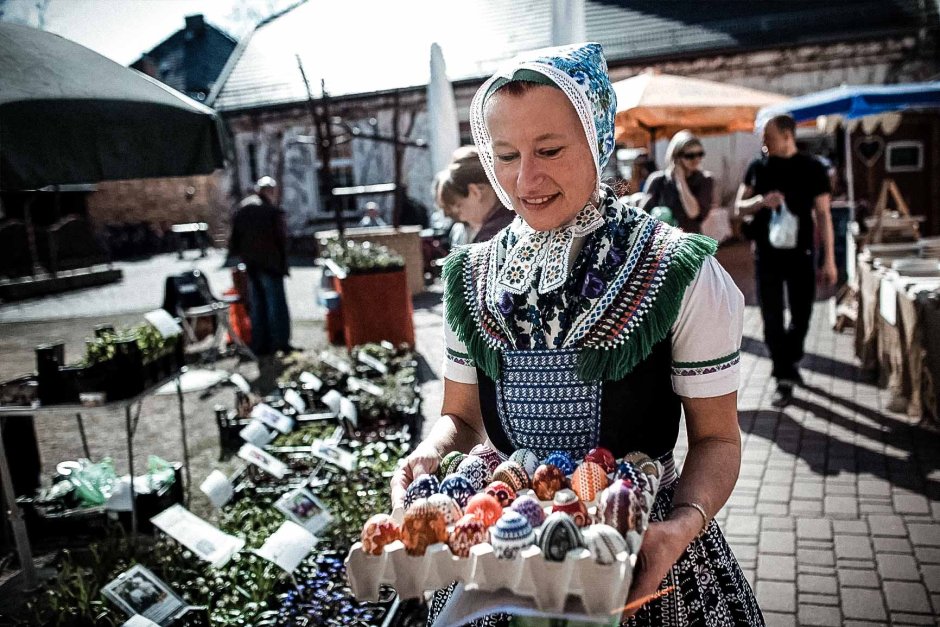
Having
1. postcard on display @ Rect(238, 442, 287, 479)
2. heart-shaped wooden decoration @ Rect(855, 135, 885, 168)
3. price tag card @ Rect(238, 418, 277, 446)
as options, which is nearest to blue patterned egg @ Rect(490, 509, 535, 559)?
postcard on display @ Rect(238, 442, 287, 479)

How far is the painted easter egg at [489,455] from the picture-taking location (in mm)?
1438

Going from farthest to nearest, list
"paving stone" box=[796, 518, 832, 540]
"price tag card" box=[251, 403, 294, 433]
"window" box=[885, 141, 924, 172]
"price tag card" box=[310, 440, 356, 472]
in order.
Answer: "window" box=[885, 141, 924, 172] < "price tag card" box=[251, 403, 294, 433] < "price tag card" box=[310, 440, 356, 472] < "paving stone" box=[796, 518, 832, 540]

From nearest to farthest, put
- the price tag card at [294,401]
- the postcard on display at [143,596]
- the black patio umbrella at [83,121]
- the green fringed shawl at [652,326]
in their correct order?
1. the green fringed shawl at [652,326]
2. the postcard on display at [143,596]
3. the black patio umbrella at [83,121]
4. the price tag card at [294,401]

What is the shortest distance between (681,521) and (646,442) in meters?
0.22

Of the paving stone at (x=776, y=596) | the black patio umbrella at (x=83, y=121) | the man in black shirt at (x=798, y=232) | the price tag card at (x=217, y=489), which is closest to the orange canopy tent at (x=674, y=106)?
the man in black shirt at (x=798, y=232)

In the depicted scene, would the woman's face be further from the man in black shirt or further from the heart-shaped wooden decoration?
the heart-shaped wooden decoration

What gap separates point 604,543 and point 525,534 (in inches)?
4.7

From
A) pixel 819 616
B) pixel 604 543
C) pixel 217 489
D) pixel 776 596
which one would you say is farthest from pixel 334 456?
pixel 604 543

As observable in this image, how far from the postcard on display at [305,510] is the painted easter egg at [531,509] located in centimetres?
227

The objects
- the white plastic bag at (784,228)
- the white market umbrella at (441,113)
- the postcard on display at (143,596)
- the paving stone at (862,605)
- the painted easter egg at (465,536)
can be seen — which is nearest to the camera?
the painted easter egg at (465,536)

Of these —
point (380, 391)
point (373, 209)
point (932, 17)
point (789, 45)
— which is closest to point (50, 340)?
point (373, 209)

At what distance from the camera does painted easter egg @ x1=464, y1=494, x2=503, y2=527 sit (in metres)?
1.15

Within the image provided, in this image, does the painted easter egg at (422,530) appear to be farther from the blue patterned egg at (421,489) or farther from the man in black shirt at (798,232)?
A: the man in black shirt at (798,232)

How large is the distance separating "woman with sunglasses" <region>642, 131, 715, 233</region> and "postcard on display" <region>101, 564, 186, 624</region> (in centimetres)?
455
